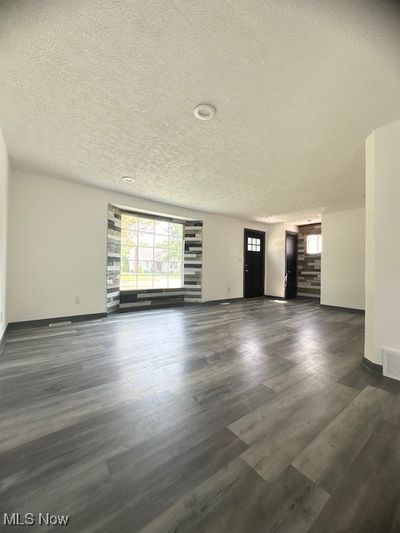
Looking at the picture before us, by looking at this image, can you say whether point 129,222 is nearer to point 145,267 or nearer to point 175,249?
point 145,267

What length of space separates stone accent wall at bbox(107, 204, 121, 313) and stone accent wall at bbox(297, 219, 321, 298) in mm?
5794

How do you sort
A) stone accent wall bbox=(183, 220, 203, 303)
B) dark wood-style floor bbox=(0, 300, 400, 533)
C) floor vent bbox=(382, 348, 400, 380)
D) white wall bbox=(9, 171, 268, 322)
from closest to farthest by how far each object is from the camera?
1. dark wood-style floor bbox=(0, 300, 400, 533)
2. floor vent bbox=(382, 348, 400, 380)
3. white wall bbox=(9, 171, 268, 322)
4. stone accent wall bbox=(183, 220, 203, 303)

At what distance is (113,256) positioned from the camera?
4434 mm

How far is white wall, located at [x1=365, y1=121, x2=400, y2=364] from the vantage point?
6.77 feet

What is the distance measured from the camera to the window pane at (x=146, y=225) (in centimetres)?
507

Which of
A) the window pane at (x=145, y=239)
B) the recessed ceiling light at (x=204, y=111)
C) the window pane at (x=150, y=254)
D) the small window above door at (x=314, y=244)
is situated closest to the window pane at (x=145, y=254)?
the window pane at (x=150, y=254)

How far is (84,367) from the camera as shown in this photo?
85.0 inches

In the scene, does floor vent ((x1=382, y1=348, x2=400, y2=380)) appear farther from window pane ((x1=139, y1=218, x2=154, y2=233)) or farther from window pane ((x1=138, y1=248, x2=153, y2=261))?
window pane ((x1=139, y1=218, x2=154, y2=233))

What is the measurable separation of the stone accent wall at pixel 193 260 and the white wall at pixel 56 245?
4.84 ft

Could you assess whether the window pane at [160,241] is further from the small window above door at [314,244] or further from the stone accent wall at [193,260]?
the small window above door at [314,244]

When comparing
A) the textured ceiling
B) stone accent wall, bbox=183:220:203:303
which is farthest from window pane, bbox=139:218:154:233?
the textured ceiling

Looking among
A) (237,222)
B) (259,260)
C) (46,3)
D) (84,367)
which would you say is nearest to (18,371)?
(84,367)

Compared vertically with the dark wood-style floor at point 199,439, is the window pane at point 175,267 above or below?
above

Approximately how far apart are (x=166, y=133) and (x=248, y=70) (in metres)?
1.05
